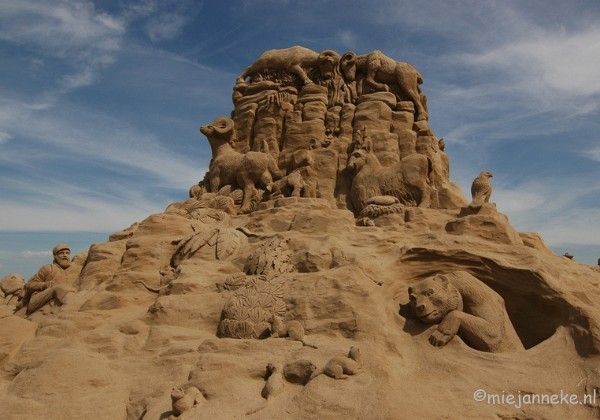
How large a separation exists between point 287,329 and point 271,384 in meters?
1.04

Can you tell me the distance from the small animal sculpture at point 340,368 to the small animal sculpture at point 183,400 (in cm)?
117

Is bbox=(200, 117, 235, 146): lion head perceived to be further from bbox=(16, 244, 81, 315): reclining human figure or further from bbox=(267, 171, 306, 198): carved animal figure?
bbox=(16, 244, 81, 315): reclining human figure

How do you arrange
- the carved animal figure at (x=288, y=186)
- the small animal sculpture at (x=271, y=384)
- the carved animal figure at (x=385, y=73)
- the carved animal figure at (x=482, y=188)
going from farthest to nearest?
the carved animal figure at (x=385, y=73) → the carved animal figure at (x=288, y=186) → the carved animal figure at (x=482, y=188) → the small animal sculpture at (x=271, y=384)

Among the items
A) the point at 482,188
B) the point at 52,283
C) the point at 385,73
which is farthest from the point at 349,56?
the point at 52,283

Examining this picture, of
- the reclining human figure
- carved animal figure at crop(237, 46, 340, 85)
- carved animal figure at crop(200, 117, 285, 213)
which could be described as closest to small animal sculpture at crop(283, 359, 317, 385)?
the reclining human figure

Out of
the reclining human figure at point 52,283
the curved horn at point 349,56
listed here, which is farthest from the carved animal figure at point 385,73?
the reclining human figure at point 52,283

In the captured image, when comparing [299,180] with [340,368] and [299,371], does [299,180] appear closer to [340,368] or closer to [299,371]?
[299,371]

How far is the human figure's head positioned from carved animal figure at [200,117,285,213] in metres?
3.37

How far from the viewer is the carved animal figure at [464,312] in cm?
593

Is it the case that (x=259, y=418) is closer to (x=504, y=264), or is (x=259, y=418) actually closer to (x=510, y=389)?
(x=510, y=389)

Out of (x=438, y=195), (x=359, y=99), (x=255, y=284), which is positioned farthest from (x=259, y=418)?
(x=359, y=99)

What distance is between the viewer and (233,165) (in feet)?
36.7

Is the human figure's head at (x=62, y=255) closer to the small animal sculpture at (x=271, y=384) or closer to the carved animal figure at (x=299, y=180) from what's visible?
the carved animal figure at (x=299, y=180)

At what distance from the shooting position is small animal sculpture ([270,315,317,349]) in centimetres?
589
